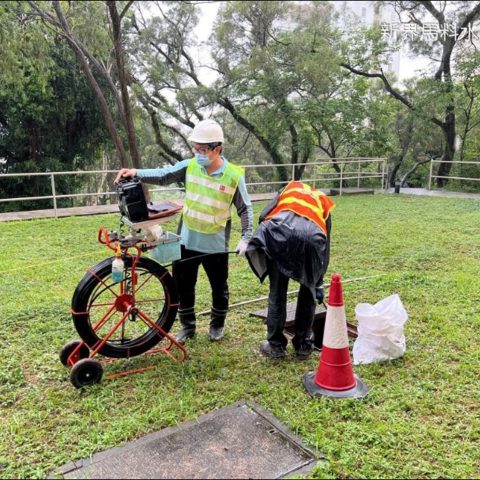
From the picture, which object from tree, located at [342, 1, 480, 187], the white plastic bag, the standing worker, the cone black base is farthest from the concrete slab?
tree, located at [342, 1, 480, 187]

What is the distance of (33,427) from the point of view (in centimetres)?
224

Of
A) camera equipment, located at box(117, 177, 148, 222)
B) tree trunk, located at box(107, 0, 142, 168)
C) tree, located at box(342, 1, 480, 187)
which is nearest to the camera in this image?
camera equipment, located at box(117, 177, 148, 222)

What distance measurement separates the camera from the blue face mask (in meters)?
2.89

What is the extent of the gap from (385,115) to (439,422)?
14.2 m

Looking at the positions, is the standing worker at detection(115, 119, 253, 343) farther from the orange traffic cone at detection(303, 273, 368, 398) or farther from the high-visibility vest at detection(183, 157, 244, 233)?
the orange traffic cone at detection(303, 273, 368, 398)

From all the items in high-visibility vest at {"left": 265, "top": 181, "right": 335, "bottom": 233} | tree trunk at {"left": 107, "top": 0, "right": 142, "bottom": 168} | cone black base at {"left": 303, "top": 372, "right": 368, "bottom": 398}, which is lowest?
cone black base at {"left": 303, "top": 372, "right": 368, "bottom": 398}

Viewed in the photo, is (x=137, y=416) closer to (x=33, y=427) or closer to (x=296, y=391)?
(x=33, y=427)

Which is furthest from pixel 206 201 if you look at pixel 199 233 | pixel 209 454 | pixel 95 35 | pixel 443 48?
pixel 443 48

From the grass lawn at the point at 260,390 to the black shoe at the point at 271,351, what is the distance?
0.06 m

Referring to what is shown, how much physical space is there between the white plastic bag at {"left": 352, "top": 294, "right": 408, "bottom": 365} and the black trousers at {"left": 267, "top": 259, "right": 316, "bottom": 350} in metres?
0.32

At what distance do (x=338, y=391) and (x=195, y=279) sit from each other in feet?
3.99

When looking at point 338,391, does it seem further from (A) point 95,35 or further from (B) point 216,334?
(A) point 95,35

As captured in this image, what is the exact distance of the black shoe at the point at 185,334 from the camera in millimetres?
3205

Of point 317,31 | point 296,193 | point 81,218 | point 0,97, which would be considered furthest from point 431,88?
point 296,193
